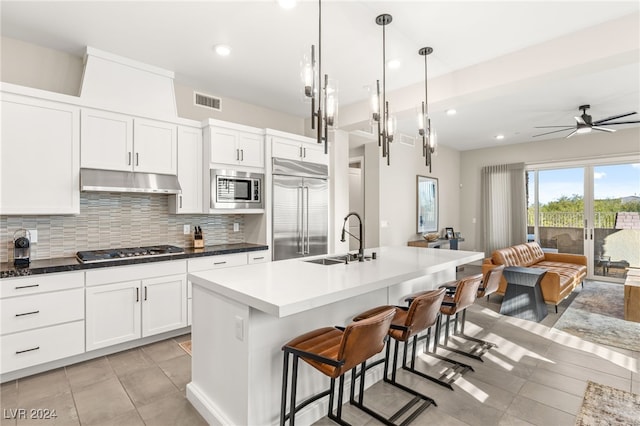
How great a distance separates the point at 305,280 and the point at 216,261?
199 centimetres

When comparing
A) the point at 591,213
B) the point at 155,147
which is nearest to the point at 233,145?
the point at 155,147

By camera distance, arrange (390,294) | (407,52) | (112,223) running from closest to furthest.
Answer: (390,294) < (407,52) < (112,223)

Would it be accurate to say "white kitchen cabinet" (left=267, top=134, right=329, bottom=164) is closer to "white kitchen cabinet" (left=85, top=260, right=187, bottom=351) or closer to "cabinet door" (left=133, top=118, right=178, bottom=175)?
"cabinet door" (left=133, top=118, right=178, bottom=175)

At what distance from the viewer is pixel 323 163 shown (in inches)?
196

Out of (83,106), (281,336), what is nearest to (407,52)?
(281,336)

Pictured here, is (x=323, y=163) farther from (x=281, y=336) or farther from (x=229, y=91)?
(x=281, y=336)

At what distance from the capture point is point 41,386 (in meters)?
2.55

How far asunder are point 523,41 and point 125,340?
4.74 m

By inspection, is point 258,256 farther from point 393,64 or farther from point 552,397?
point 552,397

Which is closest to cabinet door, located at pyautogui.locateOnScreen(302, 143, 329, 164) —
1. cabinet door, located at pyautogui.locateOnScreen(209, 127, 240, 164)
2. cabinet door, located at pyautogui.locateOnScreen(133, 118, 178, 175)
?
cabinet door, located at pyautogui.locateOnScreen(209, 127, 240, 164)

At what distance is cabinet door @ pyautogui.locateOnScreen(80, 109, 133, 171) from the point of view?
3.10 metres

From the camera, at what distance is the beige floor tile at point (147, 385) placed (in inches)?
94.3

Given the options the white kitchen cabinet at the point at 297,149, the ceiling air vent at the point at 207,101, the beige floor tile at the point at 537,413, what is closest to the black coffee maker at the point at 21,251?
the ceiling air vent at the point at 207,101

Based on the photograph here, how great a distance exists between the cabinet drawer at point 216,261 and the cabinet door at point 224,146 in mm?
1141
